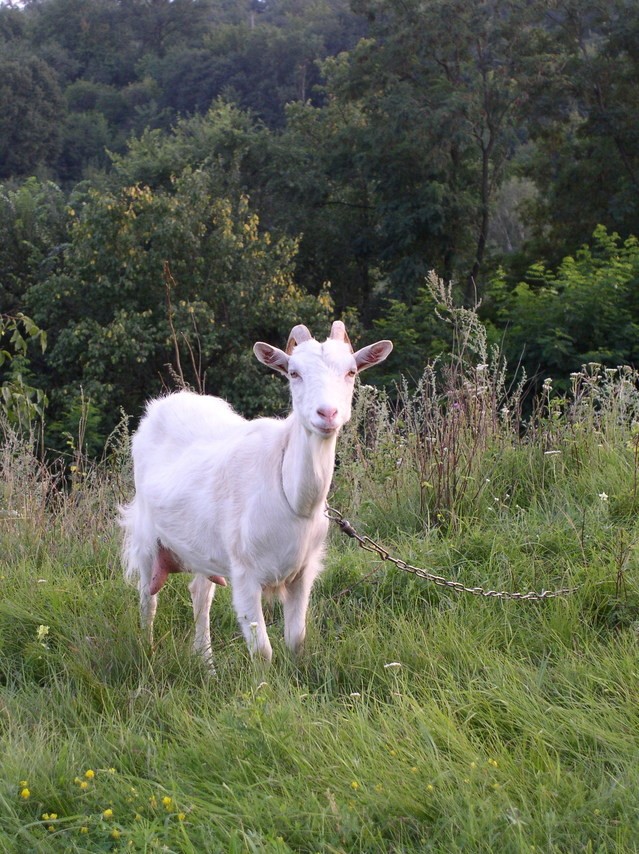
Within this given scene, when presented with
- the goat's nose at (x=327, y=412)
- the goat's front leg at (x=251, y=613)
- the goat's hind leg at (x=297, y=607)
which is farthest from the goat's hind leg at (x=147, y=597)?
the goat's nose at (x=327, y=412)

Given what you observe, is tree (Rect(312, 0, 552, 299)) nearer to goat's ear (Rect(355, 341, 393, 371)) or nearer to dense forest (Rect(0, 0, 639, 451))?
dense forest (Rect(0, 0, 639, 451))

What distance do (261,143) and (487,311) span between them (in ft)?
33.6

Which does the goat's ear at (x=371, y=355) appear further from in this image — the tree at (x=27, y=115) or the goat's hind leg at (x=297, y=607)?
the tree at (x=27, y=115)

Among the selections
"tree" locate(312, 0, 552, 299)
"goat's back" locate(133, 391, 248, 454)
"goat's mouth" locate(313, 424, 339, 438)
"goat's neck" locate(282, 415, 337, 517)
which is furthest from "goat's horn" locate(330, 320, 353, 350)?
"tree" locate(312, 0, 552, 299)

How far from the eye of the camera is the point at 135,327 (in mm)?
24453

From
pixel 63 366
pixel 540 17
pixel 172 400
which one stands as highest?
pixel 540 17

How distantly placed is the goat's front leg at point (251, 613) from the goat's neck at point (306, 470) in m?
0.40

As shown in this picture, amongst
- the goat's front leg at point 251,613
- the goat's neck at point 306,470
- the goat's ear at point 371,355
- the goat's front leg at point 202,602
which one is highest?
the goat's ear at point 371,355

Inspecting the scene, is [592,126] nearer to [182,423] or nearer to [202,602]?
[182,423]

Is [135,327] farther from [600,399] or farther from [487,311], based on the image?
[600,399]

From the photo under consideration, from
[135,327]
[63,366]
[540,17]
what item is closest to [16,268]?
[63,366]

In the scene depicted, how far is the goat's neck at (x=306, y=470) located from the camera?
160 inches

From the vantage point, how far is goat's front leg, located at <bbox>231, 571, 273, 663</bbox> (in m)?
4.18

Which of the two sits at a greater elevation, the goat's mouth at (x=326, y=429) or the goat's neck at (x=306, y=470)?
the goat's mouth at (x=326, y=429)
